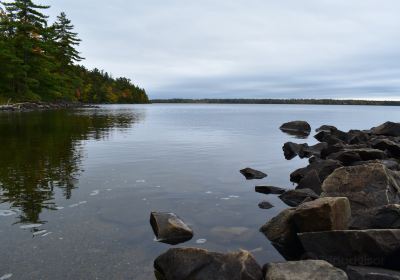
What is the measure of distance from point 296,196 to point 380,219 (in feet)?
13.7

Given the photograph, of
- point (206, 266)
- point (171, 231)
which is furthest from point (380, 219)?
point (171, 231)

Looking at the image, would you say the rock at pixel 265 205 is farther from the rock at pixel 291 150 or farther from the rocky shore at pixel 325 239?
the rock at pixel 291 150

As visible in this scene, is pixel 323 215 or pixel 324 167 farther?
pixel 324 167

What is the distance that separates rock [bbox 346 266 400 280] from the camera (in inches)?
255

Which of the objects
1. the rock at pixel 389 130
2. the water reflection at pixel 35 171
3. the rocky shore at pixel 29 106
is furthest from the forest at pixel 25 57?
the rock at pixel 389 130

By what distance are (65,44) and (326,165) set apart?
10003 centimetres

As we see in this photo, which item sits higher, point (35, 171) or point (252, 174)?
point (35, 171)

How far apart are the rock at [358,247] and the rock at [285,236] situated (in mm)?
823

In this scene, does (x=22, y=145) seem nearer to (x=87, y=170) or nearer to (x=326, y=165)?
(x=87, y=170)

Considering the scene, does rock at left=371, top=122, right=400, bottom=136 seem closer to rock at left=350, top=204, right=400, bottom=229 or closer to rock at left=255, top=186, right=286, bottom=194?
rock at left=255, top=186, right=286, bottom=194

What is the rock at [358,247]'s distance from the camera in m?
7.28

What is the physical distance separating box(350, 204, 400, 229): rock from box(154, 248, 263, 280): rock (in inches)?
133

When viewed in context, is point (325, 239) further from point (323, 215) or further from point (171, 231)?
point (171, 231)

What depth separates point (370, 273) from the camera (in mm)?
6617
